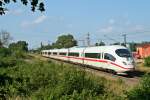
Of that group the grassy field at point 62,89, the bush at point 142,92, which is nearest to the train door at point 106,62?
the grassy field at point 62,89

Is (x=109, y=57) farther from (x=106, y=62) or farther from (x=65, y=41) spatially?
(x=65, y=41)

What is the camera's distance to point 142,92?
1705cm

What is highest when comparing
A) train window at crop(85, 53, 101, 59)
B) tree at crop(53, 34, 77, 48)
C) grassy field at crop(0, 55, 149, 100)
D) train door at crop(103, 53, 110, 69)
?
tree at crop(53, 34, 77, 48)

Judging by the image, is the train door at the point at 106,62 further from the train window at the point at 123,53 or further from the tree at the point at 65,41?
the tree at the point at 65,41

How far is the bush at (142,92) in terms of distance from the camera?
16419mm

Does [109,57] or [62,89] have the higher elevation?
[109,57]

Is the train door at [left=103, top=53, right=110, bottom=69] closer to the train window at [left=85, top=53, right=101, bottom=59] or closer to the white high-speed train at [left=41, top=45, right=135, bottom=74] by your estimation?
the white high-speed train at [left=41, top=45, right=135, bottom=74]

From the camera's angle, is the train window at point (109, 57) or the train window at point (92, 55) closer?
the train window at point (109, 57)

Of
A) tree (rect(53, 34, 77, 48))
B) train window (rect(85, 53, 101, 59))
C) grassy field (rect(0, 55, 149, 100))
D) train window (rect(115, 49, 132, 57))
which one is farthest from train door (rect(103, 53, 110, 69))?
tree (rect(53, 34, 77, 48))

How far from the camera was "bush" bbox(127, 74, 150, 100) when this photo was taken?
16.4m

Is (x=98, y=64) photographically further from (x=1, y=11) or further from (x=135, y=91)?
(x=1, y=11)

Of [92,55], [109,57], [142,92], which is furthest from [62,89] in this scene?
[92,55]

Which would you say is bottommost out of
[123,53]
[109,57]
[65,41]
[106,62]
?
[106,62]

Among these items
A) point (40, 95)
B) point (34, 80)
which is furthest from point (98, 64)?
point (40, 95)
